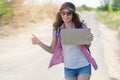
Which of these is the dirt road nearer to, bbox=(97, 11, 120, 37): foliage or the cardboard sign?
the cardboard sign

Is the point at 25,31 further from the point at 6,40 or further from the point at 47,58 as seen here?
the point at 47,58

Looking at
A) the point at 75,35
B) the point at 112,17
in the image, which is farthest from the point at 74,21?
the point at 112,17

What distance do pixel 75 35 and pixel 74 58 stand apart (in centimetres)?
32

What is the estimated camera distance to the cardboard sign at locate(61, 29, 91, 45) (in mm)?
6008

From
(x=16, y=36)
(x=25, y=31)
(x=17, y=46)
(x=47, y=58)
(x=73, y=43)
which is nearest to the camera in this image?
(x=73, y=43)

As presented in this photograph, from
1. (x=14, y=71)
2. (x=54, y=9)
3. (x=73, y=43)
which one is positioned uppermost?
(x=73, y=43)

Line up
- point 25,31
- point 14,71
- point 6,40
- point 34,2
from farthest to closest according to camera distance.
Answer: point 34,2 → point 25,31 → point 6,40 → point 14,71

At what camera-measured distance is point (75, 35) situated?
607cm

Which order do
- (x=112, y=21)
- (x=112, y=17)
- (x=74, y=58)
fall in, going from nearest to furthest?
(x=74, y=58) → (x=112, y=21) → (x=112, y=17)

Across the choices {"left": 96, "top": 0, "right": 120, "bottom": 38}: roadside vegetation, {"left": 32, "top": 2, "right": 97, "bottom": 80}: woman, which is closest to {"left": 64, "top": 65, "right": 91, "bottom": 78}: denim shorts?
{"left": 32, "top": 2, "right": 97, "bottom": 80}: woman

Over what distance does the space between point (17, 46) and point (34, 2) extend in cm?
1458

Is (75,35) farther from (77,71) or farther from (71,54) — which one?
(77,71)

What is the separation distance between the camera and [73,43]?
6.01 m

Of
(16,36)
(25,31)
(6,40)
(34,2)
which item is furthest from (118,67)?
(34,2)
